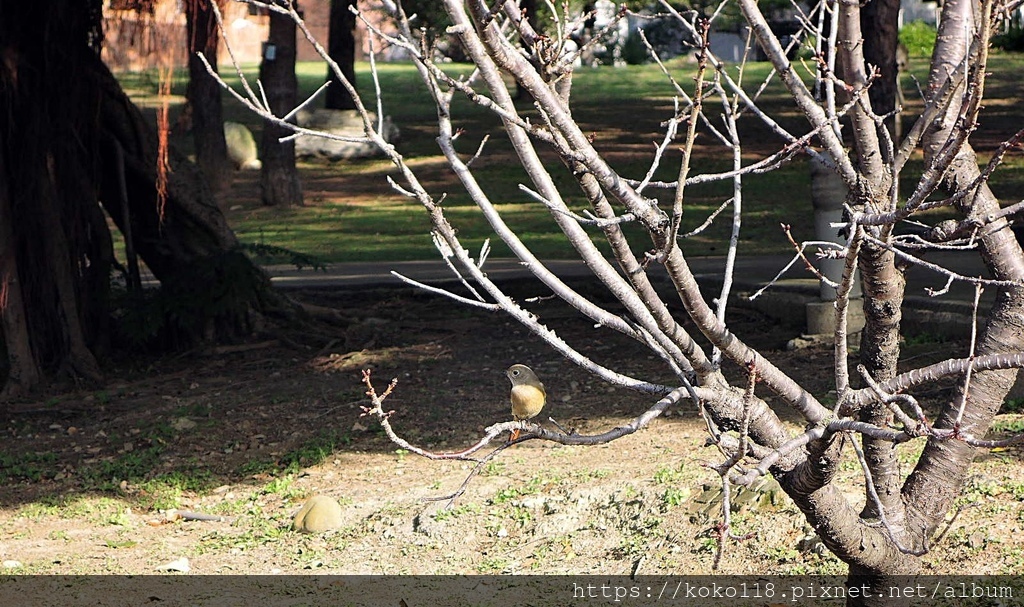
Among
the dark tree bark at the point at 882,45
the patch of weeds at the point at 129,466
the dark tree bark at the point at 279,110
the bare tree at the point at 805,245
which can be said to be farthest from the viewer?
the dark tree bark at the point at 279,110

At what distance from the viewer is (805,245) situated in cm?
275

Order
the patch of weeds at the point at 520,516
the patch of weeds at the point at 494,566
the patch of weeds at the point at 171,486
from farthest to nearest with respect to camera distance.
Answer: the patch of weeds at the point at 171,486 → the patch of weeds at the point at 520,516 → the patch of weeds at the point at 494,566

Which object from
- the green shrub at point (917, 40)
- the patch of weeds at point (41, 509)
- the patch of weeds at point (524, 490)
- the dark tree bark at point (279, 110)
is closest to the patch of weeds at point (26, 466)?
the patch of weeds at point (41, 509)

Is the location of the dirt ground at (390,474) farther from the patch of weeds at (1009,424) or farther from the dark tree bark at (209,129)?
the dark tree bark at (209,129)

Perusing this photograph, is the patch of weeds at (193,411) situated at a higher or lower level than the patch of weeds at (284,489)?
lower

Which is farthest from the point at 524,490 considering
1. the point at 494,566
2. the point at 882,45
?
the point at 882,45

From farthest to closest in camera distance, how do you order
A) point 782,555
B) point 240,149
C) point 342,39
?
point 240,149 < point 342,39 < point 782,555

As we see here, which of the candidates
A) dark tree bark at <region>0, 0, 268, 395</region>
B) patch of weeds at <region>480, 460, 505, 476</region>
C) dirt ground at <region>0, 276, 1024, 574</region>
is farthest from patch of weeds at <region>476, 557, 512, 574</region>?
dark tree bark at <region>0, 0, 268, 395</region>

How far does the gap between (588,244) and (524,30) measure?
47 cm

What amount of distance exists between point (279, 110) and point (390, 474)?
444 inches

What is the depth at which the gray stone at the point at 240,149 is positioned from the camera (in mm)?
21750

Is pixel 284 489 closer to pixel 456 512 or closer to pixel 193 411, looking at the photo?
pixel 456 512

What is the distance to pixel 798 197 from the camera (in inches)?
637

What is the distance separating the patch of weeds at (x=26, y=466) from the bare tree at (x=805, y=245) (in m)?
4.19
